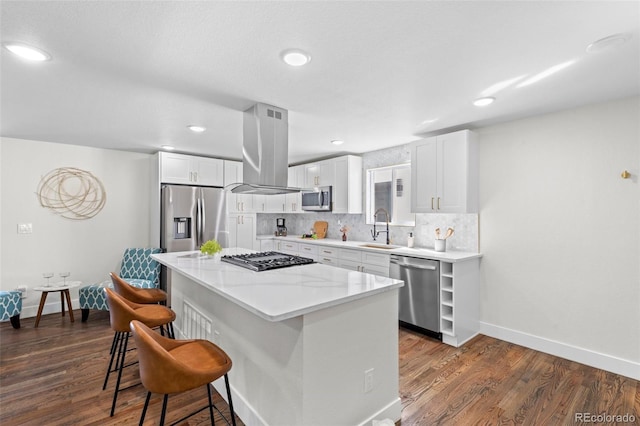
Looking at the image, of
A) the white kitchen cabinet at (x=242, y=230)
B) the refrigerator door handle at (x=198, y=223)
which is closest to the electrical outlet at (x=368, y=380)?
the refrigerator door handle at (x=198, y=223)

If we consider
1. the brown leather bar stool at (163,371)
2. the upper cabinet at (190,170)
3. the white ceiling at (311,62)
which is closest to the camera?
the brown leather bar stool at (163,371)

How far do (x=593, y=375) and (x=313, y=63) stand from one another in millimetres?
3475

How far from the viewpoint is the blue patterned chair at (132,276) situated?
Result: 3873mm

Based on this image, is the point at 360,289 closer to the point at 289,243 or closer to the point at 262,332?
the point at 262,332

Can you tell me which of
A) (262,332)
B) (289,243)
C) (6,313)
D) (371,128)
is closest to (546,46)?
(371,128)

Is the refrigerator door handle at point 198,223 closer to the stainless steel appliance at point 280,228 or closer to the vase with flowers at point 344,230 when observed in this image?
the stainless steel appliance at point 280,228

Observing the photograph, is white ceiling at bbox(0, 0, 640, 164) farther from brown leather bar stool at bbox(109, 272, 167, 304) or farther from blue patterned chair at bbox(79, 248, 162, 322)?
blue patterned chair at bbox(79, 248, 162, 322)

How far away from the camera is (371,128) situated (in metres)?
3.58

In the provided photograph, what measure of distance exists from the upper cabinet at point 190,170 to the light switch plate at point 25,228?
1783 mm

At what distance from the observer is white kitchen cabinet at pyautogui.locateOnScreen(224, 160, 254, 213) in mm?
5337

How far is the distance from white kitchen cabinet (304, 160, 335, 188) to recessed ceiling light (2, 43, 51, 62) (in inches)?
147

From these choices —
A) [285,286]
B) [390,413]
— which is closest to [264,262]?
[285,286]

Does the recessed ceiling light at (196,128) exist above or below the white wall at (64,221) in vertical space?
above

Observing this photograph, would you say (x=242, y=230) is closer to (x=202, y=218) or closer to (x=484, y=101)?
(x=202, y=218)
